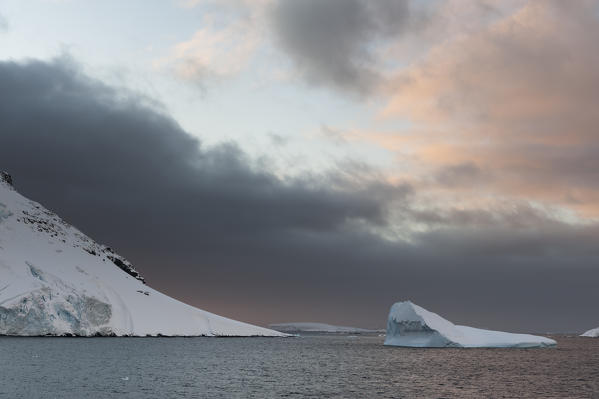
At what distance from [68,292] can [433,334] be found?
8510cm

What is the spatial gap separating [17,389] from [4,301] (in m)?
81.3

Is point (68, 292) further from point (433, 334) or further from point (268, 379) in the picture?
point (268, 379)

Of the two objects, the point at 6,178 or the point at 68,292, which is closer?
the point at 68,292

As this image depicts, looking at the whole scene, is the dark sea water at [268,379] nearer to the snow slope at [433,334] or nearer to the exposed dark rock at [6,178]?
the snow slope at [433,334]

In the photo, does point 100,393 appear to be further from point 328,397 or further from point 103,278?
point 103,278

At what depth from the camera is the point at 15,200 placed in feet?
599

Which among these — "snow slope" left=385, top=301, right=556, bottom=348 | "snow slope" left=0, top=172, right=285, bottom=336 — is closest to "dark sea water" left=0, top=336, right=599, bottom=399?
"snow slope" left=385, top=301, right=556, bottom=348

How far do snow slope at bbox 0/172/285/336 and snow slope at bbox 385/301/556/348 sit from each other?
71722 mm

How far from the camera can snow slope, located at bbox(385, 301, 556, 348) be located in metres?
90.0

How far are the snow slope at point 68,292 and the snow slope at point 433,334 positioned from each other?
71.7 m

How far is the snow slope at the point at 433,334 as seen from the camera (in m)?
90.0

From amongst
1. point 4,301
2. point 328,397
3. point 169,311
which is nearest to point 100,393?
point 328,397

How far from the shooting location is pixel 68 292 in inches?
5037

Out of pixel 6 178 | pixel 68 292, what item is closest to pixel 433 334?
pixel 68 292
